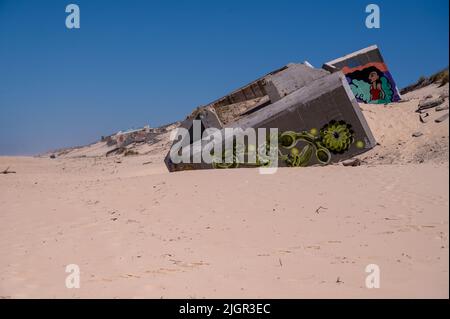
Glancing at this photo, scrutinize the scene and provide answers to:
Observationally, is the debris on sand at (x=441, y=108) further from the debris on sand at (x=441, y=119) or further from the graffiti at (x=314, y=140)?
the graffiti at (x=314, y=140)

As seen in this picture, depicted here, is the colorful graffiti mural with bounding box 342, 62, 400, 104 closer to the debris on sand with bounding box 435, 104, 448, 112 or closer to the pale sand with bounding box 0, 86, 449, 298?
the debris on sand with bounding box 435, 104, 448, 112

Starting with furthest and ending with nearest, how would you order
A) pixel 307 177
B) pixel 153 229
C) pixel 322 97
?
1. pixel 322 97
2. pixel 307 177
3. pixel 153 229

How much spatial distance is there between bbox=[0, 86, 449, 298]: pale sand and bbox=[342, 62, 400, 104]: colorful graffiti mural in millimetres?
10603

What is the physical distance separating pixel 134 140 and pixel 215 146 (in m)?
28.6

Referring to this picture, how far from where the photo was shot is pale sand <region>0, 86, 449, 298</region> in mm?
3805

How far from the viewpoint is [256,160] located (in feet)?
34.6

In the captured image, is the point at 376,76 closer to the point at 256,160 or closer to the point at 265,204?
the point at 256,160

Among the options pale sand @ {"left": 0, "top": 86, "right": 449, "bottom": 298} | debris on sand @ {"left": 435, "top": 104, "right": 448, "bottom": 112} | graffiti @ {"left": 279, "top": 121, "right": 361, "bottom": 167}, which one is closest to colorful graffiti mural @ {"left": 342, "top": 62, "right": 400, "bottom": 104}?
debris on sand @ {"left": 435, "top": 104, "right": 448, "bottom": 112}

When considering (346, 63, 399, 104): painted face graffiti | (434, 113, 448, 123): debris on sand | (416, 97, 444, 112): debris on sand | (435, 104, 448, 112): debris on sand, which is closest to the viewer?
(434, 113, 448, 123): debris on sand

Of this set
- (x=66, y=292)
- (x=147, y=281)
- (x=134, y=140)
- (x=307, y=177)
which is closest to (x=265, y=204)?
(x=307, y=177)

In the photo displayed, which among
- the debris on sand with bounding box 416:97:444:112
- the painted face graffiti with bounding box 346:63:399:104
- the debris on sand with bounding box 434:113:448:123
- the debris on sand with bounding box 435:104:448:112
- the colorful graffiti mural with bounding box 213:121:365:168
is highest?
the painted face graffiti with bounding box 346:63:399:104

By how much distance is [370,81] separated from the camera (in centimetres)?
1952

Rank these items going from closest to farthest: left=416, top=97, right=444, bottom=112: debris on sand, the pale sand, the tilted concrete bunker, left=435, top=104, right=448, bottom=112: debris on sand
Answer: the pale sand, the tilted concrete bunker, left=435, top=104, right=448, bottom=112: debris on sand, left=416, top=97, right=444, bottom=112: debris on sand
